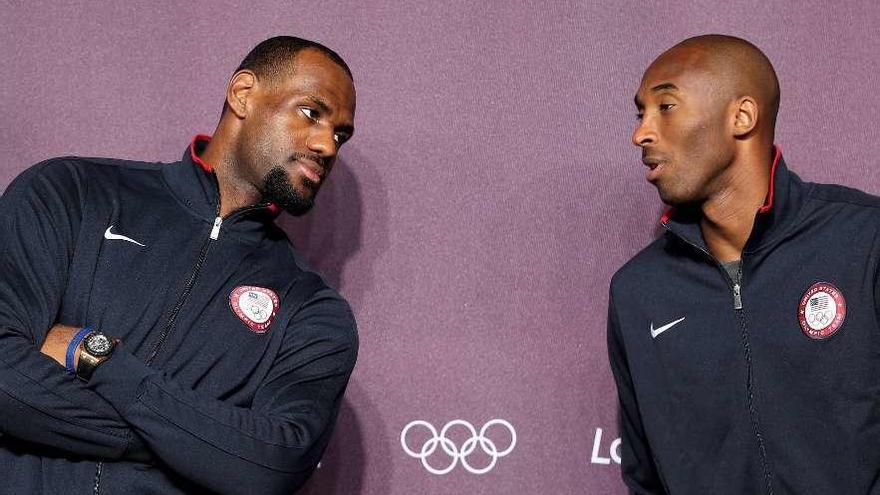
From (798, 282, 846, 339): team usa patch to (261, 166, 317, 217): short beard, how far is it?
3.34 ft

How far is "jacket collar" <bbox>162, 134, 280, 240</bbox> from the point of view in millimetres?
2248

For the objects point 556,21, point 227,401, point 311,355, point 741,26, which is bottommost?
point 227,401

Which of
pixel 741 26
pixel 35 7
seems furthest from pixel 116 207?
pixel 741 26

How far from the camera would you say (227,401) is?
208 cm

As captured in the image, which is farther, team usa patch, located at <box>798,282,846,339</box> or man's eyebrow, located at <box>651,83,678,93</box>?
man's eyebrow, located at <box>651,83,678,93</box>

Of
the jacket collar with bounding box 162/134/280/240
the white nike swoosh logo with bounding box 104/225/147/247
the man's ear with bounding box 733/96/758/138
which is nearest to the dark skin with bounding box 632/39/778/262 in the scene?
the man's ear with bounding box 733/96/758/138

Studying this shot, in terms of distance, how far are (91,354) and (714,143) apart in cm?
→ 130

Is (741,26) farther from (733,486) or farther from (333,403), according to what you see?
(333,403)

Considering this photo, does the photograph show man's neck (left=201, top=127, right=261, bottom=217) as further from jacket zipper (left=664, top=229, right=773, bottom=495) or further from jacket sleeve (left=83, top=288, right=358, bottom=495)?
jacket zipper (left=664, top=229, right=773, bottom=495)

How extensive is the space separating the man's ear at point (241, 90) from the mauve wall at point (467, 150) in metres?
0.42

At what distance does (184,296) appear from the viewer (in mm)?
2117

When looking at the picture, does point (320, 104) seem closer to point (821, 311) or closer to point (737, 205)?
point (737, 205)

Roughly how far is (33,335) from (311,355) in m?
0.50

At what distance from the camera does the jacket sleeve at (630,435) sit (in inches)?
95.8
